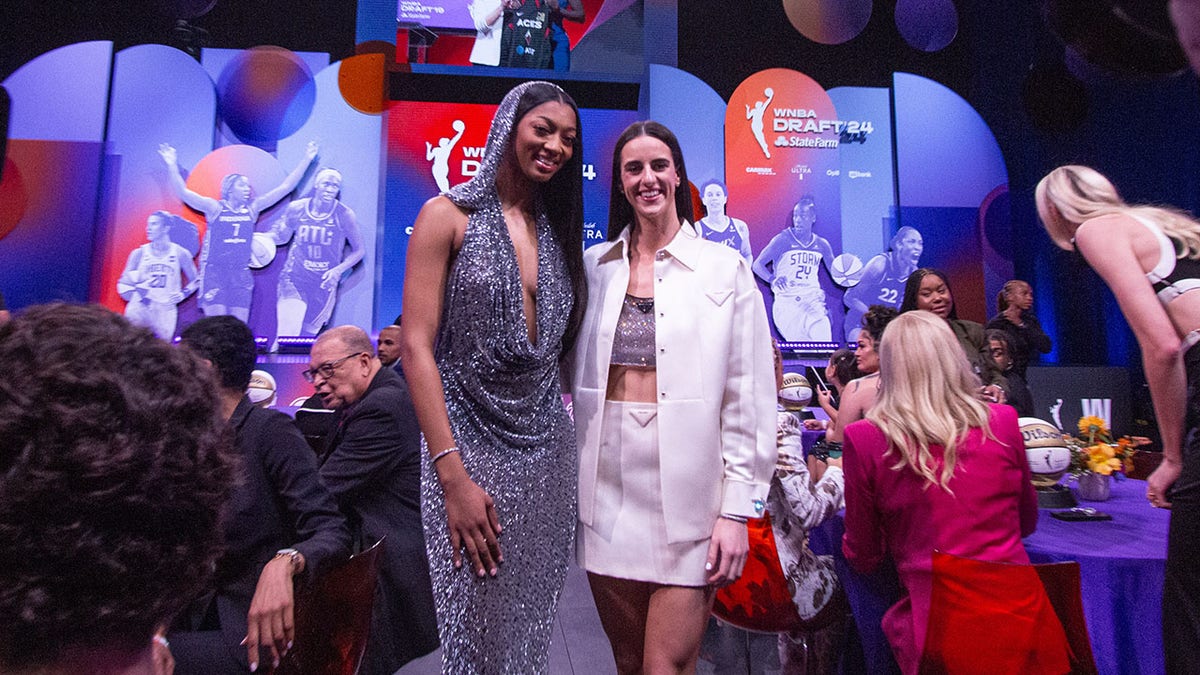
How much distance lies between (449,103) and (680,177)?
6063mm

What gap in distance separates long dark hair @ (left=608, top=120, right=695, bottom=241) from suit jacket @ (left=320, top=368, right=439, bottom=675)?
3.52 feet

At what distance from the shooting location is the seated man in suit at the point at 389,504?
217 cm

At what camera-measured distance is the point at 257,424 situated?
1.60 m

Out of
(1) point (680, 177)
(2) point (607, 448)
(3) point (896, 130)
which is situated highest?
(3) point (896, 130)

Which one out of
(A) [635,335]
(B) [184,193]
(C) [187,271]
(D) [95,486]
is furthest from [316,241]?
(D) [95,486]

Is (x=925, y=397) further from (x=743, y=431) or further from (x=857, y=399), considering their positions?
(x=857, y=399)

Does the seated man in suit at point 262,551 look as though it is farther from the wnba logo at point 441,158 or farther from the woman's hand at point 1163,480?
the wnba logo at point 441,158

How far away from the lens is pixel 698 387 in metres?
1.48

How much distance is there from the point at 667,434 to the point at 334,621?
749mm

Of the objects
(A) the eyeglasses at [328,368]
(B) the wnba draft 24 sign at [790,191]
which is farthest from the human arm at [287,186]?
(A) the eyeglasses at [328,368]

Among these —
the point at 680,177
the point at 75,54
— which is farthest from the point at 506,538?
the point at 75,54

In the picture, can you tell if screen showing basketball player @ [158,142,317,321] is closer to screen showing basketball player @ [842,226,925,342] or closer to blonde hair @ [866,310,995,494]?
screen showing basketball player @ [842,226,925,342]

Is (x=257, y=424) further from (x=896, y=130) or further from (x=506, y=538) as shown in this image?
(x=896, y=130)

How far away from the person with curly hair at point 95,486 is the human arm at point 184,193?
281 inches
